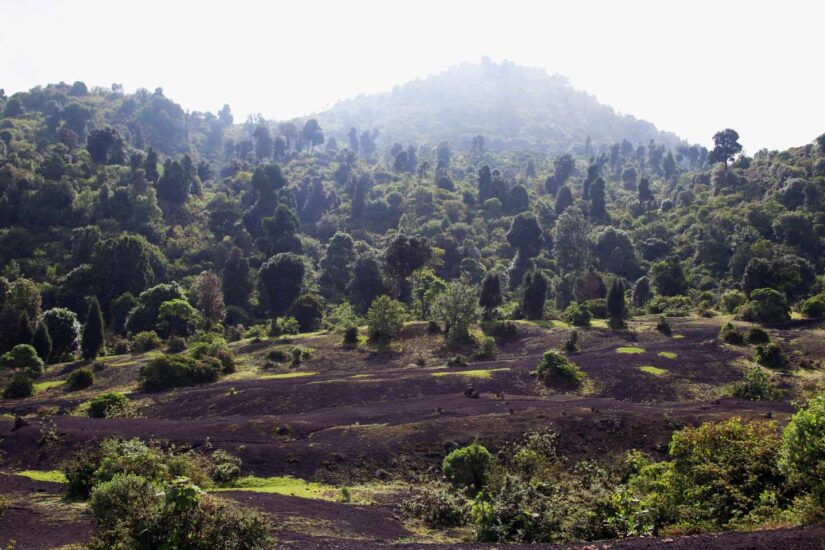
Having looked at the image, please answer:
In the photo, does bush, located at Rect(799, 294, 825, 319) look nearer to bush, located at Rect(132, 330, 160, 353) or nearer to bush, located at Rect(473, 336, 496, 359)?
bush, located at Rect(473, 336, 496, 359)

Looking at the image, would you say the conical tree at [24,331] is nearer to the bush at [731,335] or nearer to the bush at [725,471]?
the bush at [725,471]

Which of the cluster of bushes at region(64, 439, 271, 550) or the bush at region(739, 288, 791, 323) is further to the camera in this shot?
the bush at region(739, 288, 791, 323)

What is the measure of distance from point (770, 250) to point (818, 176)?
25.0 m

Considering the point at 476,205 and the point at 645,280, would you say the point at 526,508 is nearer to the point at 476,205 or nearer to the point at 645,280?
the point at 645,280

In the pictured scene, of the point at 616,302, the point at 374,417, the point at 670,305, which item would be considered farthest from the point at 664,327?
the point at 374,417

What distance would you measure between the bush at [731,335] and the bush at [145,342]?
160 ft

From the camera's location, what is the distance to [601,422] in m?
29.2

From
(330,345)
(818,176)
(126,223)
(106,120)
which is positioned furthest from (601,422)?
(106,120)

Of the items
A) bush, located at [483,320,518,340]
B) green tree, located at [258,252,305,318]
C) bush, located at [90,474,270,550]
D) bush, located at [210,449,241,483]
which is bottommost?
bush, located at [483,320,518,340]

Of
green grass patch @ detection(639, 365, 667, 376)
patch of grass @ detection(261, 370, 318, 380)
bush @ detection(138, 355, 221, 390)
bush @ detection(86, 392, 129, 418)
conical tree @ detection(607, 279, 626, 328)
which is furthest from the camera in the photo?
conical tree @ detection(607, 279, 626, 328)

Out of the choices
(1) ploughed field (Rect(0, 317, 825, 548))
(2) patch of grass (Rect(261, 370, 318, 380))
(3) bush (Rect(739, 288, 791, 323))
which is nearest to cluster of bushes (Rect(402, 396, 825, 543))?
(1) ploughed field (Rect(0, 317, 825, 548))

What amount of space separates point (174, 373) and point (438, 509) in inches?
1180

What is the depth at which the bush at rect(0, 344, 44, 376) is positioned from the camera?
161ft

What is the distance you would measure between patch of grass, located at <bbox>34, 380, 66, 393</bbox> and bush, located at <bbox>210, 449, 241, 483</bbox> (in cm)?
2668
